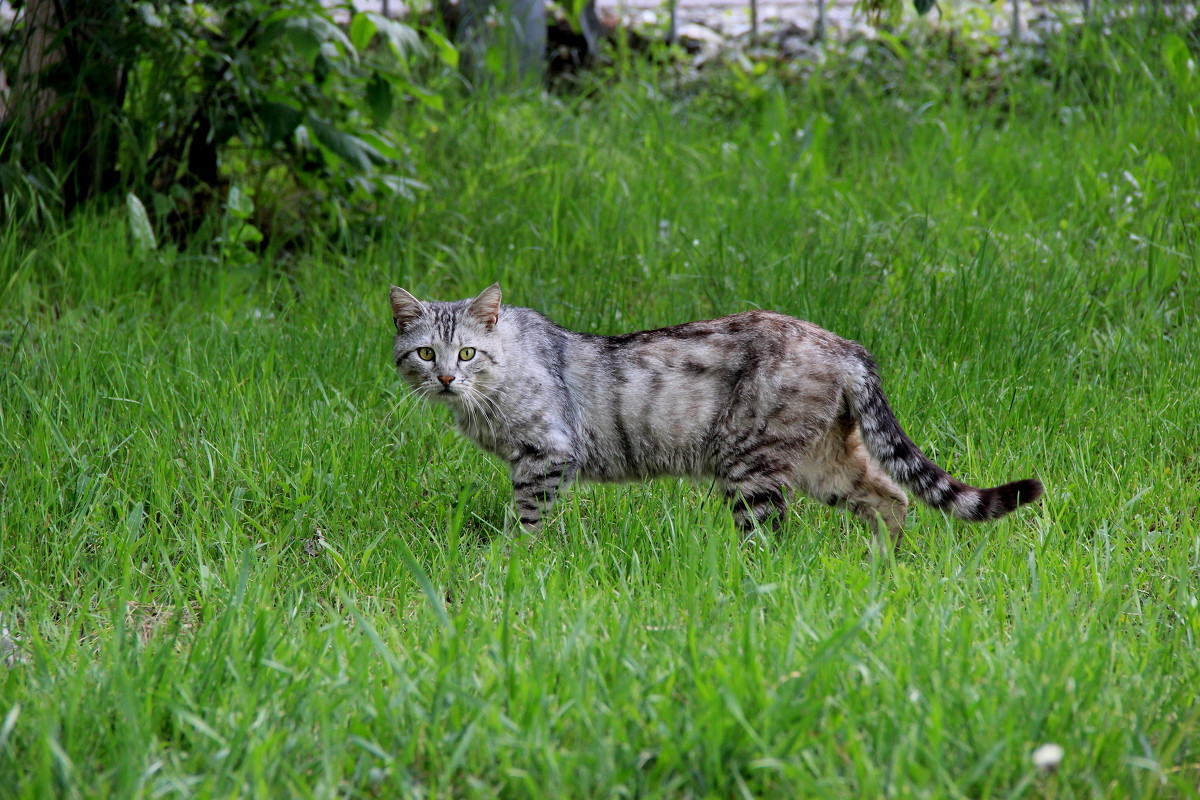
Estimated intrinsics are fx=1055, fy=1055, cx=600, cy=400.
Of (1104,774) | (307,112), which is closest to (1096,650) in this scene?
(1104,774)

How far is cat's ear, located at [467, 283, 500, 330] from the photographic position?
4.34 metres

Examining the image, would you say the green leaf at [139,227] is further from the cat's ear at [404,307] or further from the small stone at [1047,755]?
the small stone at [1047,755]

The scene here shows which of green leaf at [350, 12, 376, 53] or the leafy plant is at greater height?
green leaf at [350, 12, 376, 53]

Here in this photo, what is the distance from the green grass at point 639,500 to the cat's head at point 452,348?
368 millimetres

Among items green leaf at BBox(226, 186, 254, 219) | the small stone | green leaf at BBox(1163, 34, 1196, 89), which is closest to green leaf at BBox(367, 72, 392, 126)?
green leaf at BBox(226, 186, 254, 219)

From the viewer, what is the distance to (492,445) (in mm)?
4375

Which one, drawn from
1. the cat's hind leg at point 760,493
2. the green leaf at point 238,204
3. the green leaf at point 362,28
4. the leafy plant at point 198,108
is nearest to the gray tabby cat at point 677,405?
the cat's hind leg at point 760,493

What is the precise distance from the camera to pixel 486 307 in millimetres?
4371

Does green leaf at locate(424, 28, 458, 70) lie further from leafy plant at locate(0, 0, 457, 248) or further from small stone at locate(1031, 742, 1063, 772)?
small stone at locate(1031, 742, 1063, 772)

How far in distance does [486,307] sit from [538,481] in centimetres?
76

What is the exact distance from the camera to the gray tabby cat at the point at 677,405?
4.05 m

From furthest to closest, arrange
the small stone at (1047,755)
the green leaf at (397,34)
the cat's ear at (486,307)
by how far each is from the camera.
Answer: the green leaf at (397,34) < the cat's ear at (486,307) < the small stone at (1047,755)

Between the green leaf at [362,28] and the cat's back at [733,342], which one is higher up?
the green leaf at [362,28]

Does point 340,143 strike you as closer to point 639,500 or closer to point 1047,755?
point 639,500
